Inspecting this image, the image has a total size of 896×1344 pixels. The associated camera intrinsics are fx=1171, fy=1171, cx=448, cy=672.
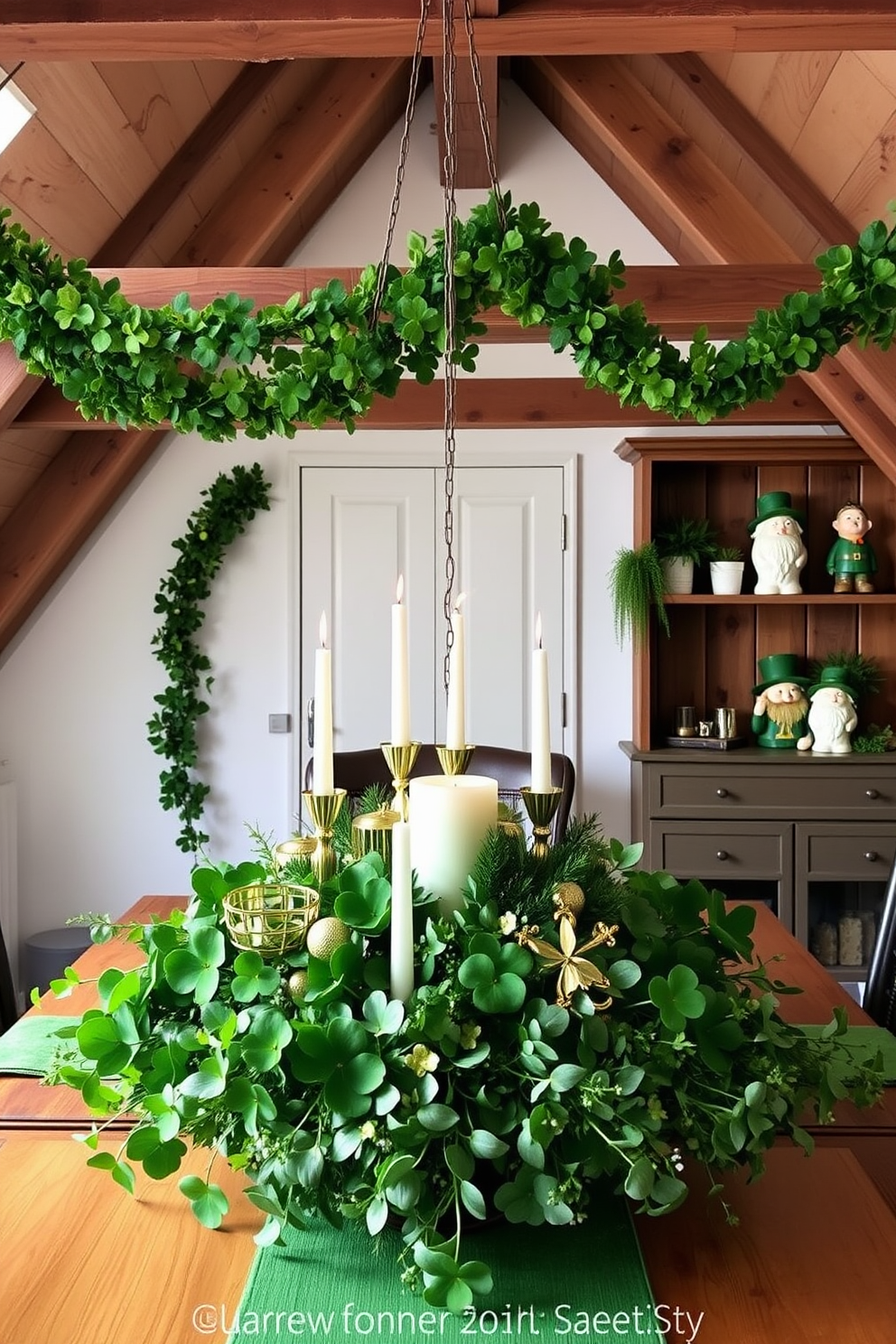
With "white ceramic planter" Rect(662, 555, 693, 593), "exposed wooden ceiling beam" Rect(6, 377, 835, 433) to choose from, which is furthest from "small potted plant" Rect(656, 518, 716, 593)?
"exposed wooden ceiling beam" Rect(6, 377, 835, 433)

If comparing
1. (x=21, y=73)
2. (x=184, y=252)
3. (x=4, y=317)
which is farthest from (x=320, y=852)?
(x=184, y=252)

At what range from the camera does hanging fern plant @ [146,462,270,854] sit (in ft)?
13.4

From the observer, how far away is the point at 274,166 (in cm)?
351

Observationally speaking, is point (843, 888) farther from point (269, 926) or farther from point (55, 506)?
point (269, 926)

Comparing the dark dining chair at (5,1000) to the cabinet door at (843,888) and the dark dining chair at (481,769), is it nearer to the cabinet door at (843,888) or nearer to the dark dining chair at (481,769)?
the dark dining chair at (481,769)

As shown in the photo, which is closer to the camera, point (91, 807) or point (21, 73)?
point (21, 73)

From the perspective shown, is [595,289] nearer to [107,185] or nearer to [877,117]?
[877,117]

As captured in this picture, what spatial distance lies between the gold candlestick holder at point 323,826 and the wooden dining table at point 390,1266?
0.33 metres

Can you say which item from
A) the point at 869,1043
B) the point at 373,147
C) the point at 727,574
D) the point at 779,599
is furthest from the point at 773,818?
the point at 373,147

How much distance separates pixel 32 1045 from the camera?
156 centimetres

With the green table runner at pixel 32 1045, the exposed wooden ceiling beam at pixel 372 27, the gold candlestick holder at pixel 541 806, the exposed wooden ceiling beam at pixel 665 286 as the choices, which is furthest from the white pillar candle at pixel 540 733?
the exposed wooden ceiling beam at pixel 665 286

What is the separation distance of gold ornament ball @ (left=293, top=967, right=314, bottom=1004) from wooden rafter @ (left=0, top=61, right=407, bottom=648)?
9.44 ft

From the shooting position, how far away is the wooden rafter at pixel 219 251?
3.47 meters

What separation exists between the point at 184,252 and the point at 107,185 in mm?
511
